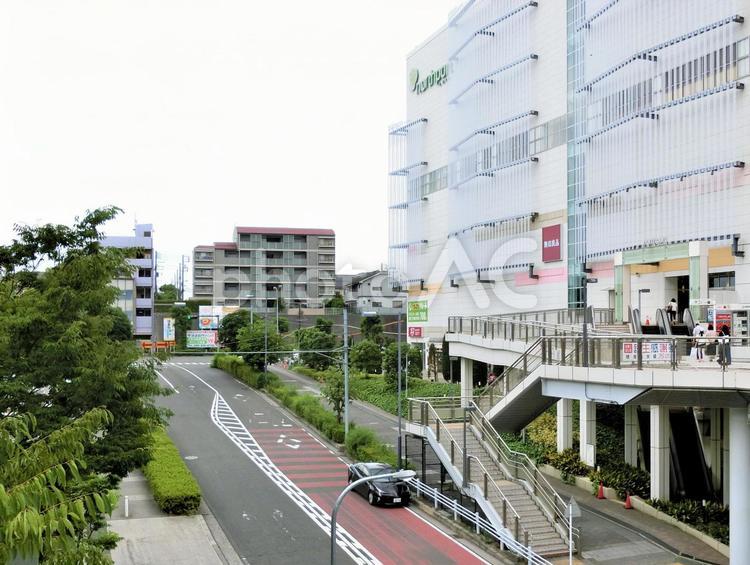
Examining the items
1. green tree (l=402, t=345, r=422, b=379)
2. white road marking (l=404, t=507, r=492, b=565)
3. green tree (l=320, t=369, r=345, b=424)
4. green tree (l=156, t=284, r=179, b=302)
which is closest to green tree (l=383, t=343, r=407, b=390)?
green tree (l=402, t=345, r=422, b=379)

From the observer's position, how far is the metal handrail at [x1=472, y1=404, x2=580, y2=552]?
77.5 ft

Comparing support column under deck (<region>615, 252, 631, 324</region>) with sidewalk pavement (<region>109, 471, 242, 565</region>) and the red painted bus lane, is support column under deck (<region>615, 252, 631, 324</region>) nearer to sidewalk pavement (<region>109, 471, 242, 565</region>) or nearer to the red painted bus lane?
the red painted bus lane

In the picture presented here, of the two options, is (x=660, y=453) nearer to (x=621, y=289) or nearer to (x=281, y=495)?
(x=621, y=289)

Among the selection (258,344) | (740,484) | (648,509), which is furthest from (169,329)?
(740,484)

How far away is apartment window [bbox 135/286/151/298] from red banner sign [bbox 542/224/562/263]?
63911 mm

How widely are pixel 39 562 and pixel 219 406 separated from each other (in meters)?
47.5

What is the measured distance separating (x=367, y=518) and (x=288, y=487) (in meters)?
5.98

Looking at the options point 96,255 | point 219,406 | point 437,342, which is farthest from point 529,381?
point 437,342

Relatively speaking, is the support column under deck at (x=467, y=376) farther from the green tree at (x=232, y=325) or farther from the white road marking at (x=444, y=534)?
the green tree at (x=232, y=325)

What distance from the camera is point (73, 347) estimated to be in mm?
17891

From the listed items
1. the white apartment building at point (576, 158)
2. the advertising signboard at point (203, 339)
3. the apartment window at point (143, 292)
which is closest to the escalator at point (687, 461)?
the white apartment building at point (576, 158)

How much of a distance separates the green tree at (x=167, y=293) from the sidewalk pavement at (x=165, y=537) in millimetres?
102249

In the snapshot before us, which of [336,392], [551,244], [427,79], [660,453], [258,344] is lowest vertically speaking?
[660,453]

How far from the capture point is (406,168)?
6662 centimetres
